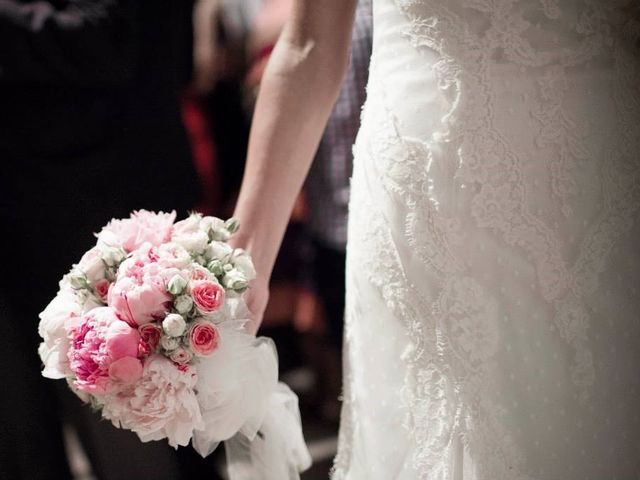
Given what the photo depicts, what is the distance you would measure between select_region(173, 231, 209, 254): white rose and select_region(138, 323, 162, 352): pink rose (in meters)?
0.12

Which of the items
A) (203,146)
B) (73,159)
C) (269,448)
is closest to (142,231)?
(269,448)

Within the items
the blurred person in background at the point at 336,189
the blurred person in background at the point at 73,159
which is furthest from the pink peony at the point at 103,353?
the blurred person in background at the point at 336,189

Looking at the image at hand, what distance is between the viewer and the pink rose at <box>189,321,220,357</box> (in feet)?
3.50

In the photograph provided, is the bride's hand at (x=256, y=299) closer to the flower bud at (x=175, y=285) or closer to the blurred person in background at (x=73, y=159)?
the flower bud at (x=175, y=285)

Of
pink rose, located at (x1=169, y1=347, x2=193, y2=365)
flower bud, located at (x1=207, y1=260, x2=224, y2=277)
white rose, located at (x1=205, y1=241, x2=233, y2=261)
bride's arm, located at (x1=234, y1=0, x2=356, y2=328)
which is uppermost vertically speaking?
bride's arm, located at (x1=234, y1=0, x2=356, y2=328)

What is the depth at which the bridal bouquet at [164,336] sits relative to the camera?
1059mm

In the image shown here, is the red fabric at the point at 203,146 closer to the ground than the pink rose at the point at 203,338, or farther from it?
farther from it

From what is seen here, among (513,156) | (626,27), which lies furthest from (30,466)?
(626,27)

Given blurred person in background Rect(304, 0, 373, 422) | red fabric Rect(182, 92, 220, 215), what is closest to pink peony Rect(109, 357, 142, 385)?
blurred person in background Rect(304, 0, 373, 422)

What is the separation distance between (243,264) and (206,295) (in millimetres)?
103

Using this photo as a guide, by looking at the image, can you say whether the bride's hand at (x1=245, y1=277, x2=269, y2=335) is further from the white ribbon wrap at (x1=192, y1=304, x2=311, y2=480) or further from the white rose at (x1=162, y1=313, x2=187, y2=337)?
the white rose at (x1=162, y1=313, x2=187, y2=337)

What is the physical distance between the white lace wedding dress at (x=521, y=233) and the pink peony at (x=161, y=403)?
0.35 metres

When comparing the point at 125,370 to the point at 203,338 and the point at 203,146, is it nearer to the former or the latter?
the point at 203,338

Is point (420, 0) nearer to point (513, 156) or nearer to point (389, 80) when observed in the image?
point (389, 80)
